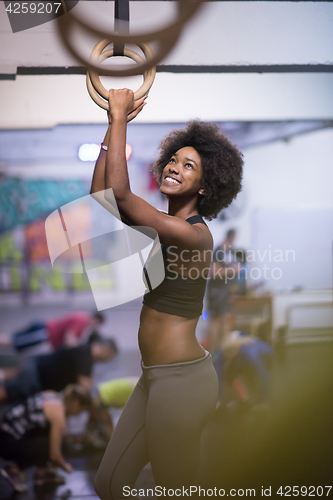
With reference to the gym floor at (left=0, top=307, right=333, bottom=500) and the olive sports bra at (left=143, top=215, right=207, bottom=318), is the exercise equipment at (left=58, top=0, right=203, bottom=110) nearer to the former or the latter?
the olive sports bra at (left=143, top=215, right=207, bottom=318)

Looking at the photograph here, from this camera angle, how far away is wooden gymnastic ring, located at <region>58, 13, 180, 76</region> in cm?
81

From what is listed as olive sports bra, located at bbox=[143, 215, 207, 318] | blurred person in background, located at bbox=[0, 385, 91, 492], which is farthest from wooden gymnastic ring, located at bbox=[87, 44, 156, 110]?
blurred person in background, located at bbox=[0, 385, 91, 492]

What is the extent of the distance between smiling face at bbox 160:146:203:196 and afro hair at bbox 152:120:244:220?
3 centimetres

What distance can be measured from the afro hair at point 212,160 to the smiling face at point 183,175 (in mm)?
29

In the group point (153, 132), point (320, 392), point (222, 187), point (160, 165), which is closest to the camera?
point (222, 187)

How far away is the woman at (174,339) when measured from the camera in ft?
3.48

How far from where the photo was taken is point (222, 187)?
1.25 metres

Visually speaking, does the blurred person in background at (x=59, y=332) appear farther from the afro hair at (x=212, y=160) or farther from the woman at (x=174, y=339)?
the afro hair at (x=212, y=160)

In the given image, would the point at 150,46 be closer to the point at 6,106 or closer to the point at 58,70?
the point at 58,70

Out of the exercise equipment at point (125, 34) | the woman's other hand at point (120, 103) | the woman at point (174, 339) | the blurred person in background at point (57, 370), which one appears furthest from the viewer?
the blurred person in background at point (57, 370)

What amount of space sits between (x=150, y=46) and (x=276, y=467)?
84.2 inches

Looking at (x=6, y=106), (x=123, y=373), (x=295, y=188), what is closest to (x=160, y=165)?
(x=6, y=106)

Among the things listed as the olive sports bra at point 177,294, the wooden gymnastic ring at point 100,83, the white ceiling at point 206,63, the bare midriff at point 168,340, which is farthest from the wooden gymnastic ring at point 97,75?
the white ceiling at point 206,63

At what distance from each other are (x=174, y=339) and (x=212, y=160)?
58cm
